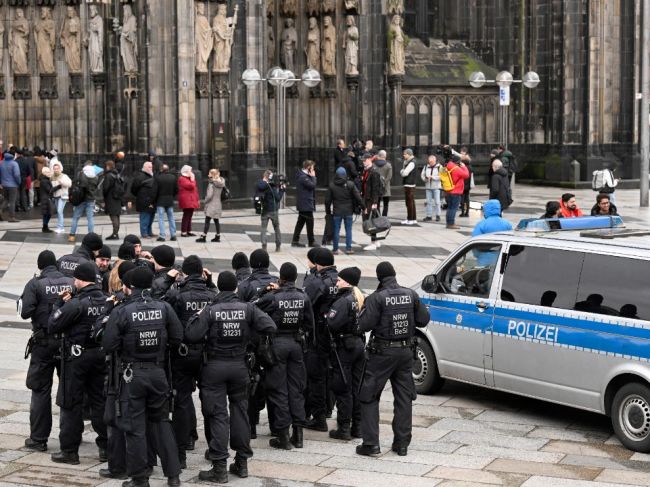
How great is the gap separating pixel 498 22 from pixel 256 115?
43.0 ft

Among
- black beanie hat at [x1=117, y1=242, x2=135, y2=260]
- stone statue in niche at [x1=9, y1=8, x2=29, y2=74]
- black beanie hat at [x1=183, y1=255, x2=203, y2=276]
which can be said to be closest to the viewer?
black beanie hat at [x1=183, y1=255, x2=203, y2=276]

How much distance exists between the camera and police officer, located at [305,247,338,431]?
11.8 metres

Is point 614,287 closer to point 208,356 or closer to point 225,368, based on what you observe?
point 225,368

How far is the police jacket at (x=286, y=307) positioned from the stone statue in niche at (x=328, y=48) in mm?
26008

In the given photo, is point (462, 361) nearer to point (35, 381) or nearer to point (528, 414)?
point (528, 414)

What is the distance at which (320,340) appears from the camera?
1175 cm

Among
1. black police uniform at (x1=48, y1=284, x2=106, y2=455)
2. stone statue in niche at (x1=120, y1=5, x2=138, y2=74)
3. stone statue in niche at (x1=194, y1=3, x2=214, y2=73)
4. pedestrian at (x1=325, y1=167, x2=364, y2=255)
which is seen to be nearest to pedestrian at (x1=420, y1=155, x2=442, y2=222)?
pedestrian at (x1=325, y1=167, x2=364, y2=255)

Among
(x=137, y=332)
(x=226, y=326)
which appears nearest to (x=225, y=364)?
(x=226, y=326)

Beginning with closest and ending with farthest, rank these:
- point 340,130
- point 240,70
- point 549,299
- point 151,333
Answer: point 151,333, point 549,299, point 240,70, point 340,130

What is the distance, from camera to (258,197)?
23328 mm

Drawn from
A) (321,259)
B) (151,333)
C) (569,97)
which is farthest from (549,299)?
(569,97)

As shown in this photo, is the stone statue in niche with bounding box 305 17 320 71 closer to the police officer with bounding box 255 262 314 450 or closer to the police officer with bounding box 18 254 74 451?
the police officer with bounding box 255 262 314 450

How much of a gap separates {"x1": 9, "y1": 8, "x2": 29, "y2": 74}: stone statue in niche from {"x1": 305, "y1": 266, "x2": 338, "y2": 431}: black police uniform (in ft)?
78.6

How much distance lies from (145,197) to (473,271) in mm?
13018
